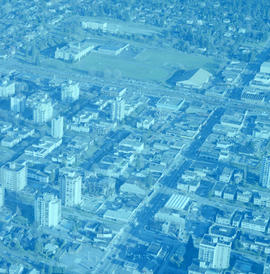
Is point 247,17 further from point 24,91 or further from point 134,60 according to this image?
point 24,91

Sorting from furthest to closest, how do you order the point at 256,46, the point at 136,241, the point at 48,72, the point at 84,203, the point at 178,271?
the point at 256,46, the point at 48,72, the point at 84,203, the point at 136,241, the point at 178,271

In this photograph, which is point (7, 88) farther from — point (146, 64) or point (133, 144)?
point (146, 64)

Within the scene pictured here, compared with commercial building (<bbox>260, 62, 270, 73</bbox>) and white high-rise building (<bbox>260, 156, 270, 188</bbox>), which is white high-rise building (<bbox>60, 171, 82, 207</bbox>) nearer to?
white high-rise building (<bbox>260, 156, 270, 188</bbox>)

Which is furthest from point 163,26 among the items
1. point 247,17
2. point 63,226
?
point 63,226

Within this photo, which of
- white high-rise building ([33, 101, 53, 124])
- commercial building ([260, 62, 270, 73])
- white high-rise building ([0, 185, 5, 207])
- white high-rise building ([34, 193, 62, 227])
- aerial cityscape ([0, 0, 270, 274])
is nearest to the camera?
aerial cityscape ([0, 0, 270, 274])

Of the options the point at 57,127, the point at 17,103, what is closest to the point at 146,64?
the point at 17,103

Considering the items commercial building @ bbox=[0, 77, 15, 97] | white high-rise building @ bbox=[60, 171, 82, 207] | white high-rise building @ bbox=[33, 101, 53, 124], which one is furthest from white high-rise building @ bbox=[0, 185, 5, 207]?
commercial building @ bbox=[0, 77, 15, 97]

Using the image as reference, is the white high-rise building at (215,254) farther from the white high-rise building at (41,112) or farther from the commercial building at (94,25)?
the commercial building at (94,25)
